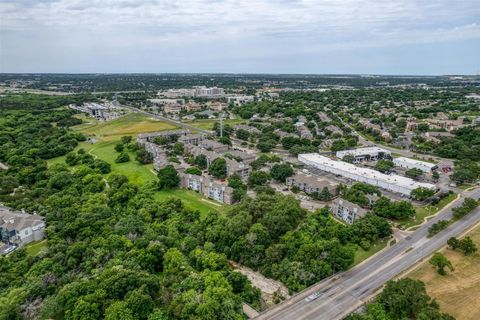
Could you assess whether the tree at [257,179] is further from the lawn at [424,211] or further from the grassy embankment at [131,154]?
the lawn at [424,211]

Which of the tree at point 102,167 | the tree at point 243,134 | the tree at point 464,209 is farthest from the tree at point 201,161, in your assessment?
the tree at point 464,209

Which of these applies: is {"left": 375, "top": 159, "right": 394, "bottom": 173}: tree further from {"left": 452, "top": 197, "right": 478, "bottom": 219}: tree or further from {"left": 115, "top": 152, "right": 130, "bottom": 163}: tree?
{"left": 115, "top": 152, "right": 130, "bottom": 163}: tree

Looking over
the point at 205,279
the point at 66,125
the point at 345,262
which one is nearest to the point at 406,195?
the point at 345,262

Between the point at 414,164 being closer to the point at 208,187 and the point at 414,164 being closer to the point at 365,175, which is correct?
the point at 365,175

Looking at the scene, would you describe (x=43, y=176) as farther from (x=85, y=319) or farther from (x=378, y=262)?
(x=378, y=262)

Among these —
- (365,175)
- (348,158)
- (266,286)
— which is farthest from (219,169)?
(266,286)

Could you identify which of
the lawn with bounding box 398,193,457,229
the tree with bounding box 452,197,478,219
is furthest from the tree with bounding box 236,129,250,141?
the tree with bounding box 452,197,478,219
